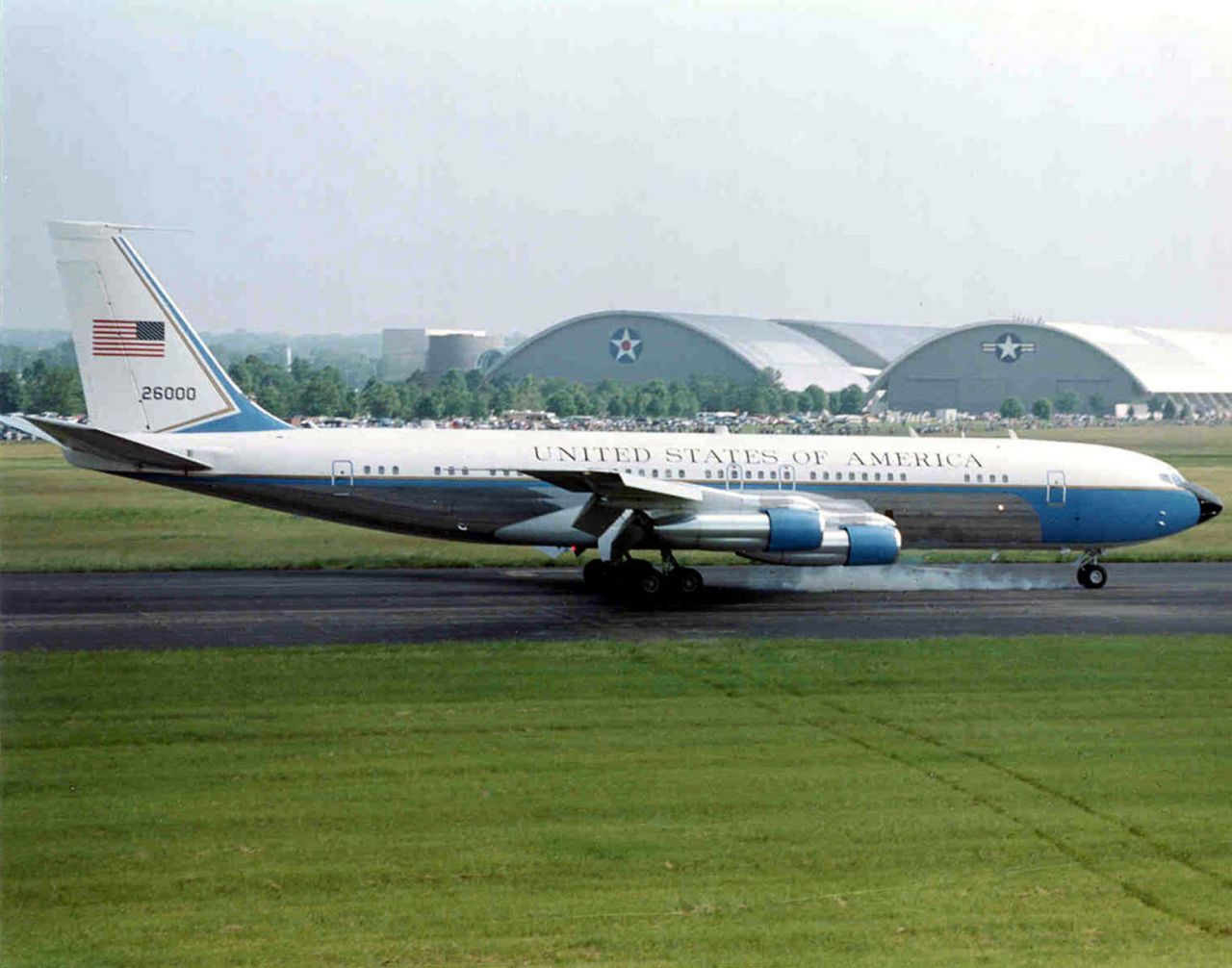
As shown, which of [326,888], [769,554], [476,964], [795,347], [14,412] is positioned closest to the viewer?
[476,964]

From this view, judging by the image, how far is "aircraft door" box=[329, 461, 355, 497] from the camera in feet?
91.8

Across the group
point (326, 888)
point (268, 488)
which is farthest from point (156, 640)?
point (326, 888)

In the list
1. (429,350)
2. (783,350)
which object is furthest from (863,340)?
(429,350)

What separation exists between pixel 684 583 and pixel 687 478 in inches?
110

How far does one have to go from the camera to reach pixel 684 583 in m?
26.9

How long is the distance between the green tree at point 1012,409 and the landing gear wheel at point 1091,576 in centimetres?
1108

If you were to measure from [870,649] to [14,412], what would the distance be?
55.1ft

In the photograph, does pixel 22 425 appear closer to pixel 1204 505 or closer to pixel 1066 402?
pixel 1204 505

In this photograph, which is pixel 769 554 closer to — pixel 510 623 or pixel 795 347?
pixel 510 623

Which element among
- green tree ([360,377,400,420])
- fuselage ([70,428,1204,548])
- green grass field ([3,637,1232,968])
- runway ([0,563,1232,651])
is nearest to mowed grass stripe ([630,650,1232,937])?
green grass field ([3,637,1232,968])

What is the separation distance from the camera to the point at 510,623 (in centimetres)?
2327

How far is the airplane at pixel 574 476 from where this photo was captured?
26.6m

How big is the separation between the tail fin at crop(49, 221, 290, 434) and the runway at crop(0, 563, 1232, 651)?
3155 mm

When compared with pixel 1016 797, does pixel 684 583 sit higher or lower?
higher
